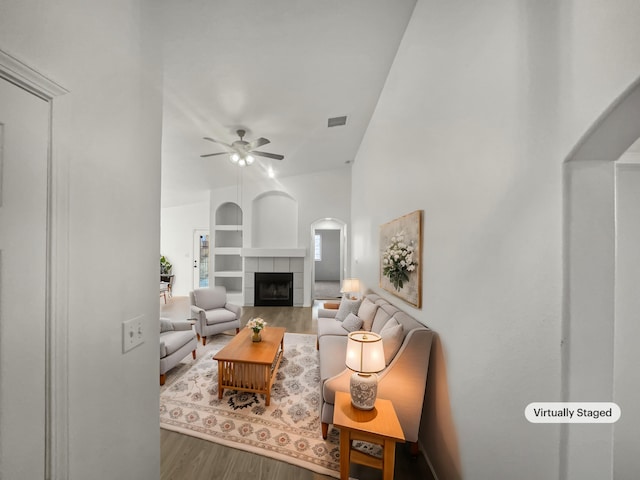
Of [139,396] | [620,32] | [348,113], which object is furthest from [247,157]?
[620,32]

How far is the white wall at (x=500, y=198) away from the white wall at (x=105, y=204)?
156 cm

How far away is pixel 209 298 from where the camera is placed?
4164 mm

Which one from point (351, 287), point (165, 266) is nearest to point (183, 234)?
point (165, 266)

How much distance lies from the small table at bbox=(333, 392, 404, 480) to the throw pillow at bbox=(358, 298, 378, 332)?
4.07 ft

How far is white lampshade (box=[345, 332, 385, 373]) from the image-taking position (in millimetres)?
1569

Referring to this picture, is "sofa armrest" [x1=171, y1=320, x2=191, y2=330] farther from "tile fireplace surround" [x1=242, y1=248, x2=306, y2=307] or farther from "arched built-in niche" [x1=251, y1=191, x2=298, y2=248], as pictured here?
"arched built-in niche" [x1=251, y1=191, x2=298, y2=248]

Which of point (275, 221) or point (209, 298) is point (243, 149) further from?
point (275, 221)

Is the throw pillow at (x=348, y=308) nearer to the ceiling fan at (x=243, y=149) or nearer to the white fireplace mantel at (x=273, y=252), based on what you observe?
the ceiling fan at (x=243, y=149)

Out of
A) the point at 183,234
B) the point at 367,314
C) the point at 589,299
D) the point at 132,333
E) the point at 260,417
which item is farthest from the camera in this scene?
the point at 183,234

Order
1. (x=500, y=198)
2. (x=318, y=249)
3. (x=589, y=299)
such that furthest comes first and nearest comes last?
(x=318, y=249)
(x=500, y=198)
(x=589, y=299)

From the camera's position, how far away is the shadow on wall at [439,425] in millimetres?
1500

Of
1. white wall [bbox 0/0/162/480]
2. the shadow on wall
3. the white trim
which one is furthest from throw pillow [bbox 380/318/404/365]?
the white trim

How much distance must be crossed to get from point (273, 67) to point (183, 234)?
20.6ft

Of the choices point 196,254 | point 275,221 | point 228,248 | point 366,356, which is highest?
point 275,221
